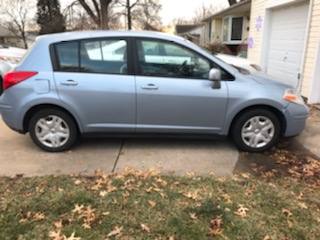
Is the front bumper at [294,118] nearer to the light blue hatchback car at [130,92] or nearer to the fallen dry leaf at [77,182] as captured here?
the light blue hatchback car at [130,92]

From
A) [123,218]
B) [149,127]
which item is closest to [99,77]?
[149,127]

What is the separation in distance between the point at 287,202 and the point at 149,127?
2.17m

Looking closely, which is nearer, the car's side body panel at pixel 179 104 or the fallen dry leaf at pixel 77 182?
the fallen dry leaf at pixel 77 182

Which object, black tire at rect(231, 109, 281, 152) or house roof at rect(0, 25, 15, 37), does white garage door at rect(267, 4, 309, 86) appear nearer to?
black tire at rect(231, 109, 281, 152)

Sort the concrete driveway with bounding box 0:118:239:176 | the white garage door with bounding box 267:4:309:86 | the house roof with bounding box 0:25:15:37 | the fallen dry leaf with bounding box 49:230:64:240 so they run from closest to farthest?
the fallen dry leaf with bounding box 49:230:64:240, the concrete driveway with bounding box 0:118:239:176, the white garage door with bounding box 267:4:309:86, the house roof with bounding box 0:25:15:37

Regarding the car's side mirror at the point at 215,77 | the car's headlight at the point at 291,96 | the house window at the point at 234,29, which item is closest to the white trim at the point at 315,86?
the car's headlight at the point at 291,96

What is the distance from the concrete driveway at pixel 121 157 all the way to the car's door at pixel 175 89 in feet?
1.41

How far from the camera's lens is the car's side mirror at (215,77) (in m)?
4.80

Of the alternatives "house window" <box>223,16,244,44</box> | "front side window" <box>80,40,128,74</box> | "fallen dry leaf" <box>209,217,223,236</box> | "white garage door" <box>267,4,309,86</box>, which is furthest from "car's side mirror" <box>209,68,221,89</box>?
"house window" <box>223,16,244,44</box>

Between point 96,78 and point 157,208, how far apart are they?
2.17 metres

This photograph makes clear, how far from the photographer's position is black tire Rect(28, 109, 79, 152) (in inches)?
195

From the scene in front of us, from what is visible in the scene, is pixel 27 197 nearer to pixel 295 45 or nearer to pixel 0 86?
pixel 0 86

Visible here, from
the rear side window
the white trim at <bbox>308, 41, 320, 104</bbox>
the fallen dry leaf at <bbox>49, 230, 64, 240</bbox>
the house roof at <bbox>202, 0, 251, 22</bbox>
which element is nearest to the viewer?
the fallen dry leaf at <bbox>49, 230, 64, 240</bbox>

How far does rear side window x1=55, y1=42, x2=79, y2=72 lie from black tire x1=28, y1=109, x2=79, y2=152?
61cm
